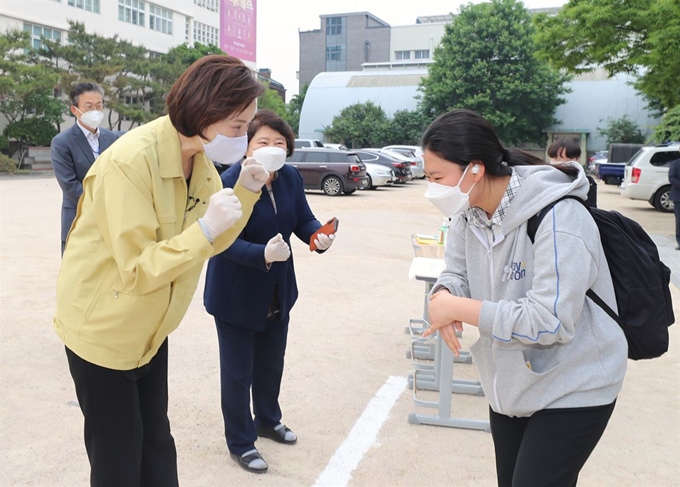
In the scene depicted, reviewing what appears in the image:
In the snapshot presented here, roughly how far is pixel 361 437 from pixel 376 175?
2118cm

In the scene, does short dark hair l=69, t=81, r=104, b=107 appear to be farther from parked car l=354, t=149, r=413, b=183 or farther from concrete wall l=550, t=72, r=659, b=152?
concrete wall l=550, t=72, r=659, b=152

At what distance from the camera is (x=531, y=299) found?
1.87 metres

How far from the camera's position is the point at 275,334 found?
3.70 metres

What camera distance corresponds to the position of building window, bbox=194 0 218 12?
58.9m

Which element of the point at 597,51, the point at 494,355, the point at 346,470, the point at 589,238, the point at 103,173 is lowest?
the point at 346,470

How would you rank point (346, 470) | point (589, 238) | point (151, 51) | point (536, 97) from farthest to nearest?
point (151, 51), point (536, 97), point (346, 470), point (589, 238)

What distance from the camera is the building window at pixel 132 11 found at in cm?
4816

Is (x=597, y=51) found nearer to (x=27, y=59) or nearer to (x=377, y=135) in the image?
(x=27, y=59)

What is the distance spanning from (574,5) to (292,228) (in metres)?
15.4

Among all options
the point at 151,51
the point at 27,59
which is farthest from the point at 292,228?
the point at 151,51

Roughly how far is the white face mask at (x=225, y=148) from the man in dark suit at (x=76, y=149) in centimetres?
264

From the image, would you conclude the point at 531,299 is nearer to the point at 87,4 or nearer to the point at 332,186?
the point at 332,186

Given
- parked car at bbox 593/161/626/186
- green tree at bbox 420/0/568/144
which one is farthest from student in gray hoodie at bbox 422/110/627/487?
green tree at bbox 420/0/568/144

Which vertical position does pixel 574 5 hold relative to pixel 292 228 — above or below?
above
